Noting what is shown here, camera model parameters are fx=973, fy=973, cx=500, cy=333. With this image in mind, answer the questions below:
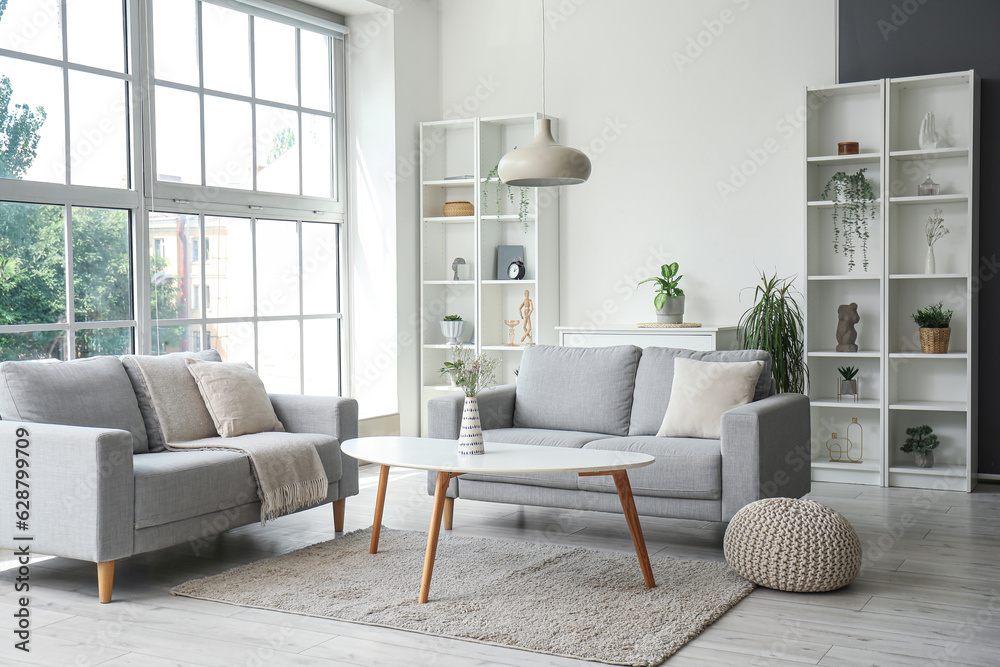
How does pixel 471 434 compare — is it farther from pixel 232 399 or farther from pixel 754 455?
pixel 232 399

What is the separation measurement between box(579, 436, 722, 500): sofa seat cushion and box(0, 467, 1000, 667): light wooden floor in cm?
27

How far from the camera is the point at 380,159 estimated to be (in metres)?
6.57

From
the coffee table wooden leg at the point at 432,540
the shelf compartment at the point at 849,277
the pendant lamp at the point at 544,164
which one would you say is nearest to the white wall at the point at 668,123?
the shelf compartment at the point at 849,277

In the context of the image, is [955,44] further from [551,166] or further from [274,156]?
[274,156]

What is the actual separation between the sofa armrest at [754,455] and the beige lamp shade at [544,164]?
3.83 feet

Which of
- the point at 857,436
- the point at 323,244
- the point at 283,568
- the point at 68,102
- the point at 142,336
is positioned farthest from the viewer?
the point at 323,244

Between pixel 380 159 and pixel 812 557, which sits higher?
pixel 380 159

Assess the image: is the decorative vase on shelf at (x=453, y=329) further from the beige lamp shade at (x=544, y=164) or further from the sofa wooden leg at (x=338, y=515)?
the beige lamp shade at (x=544, y=164)

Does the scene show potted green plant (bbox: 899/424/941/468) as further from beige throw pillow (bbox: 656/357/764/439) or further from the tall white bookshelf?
the tall white bookshelf

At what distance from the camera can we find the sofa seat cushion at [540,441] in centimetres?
422

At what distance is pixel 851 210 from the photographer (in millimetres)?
5672

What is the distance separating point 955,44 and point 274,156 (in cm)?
405

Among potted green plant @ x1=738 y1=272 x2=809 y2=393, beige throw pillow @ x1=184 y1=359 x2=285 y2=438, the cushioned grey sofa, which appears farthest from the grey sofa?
potted green plant @ x1=738 y1=272 x2=809 y2=393

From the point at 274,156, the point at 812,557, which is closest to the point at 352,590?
the point at 812,557
